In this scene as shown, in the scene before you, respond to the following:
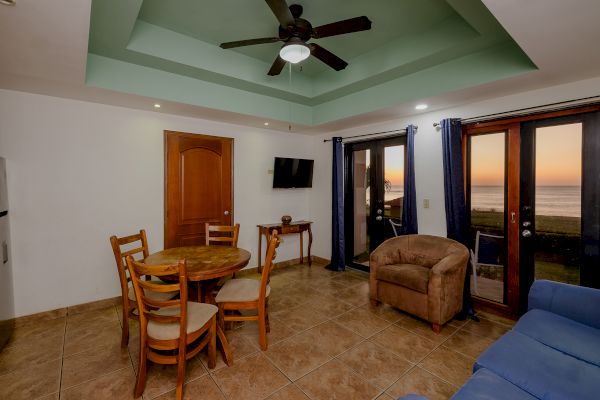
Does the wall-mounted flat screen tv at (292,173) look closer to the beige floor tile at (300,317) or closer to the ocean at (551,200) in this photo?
the beige floor tile at (300,317)

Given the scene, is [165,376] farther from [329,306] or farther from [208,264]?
[329,306]

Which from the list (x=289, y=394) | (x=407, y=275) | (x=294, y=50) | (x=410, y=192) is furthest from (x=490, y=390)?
(x=410, y=192)

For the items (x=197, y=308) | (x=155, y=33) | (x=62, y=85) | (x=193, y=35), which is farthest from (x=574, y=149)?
(x=62, y=85)

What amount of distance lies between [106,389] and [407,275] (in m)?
2.71

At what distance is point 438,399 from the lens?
1829mm

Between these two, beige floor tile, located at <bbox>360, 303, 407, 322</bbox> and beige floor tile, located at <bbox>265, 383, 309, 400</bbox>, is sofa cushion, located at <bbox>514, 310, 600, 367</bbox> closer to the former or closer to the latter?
beige floor tile, located at <bbox>360, 303, 407, 322</bbox>

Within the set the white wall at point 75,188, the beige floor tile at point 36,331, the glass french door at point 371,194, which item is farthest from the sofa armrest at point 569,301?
the beige floor tile at point 36,331

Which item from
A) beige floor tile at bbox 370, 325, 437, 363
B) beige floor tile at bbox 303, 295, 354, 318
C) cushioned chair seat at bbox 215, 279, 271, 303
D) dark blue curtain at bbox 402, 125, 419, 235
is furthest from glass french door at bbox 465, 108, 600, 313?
cushioned chair seat at bbox 215, 279, 271, 303

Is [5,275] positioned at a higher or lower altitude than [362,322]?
higher

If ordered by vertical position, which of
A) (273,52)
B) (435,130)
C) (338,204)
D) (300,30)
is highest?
(273,52)

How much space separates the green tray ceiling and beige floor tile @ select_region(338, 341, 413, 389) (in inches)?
104

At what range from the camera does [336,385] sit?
6.45 feet

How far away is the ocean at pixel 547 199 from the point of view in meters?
2.65

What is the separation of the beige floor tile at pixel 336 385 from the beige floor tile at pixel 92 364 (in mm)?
1443
